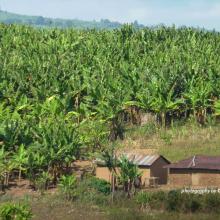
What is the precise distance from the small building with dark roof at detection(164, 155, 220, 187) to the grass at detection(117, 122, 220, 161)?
10.1 ft

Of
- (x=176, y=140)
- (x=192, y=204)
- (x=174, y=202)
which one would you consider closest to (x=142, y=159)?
(x=174, y=202)

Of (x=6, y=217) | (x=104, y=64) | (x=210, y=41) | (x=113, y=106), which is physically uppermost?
(x=210, y=41)

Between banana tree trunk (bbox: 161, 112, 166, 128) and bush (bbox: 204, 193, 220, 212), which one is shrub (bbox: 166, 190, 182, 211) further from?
banana tree trunk (bbox: 161, 112, 166, 128)

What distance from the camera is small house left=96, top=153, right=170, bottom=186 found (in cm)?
2469

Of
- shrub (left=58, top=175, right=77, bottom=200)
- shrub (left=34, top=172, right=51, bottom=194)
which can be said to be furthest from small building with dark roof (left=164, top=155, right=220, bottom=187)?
shrub (left=34, top=172, right=51, bottom=194)

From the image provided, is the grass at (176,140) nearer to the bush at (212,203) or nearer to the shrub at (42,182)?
the shrub at (42,182)

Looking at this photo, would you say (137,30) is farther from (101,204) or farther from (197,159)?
(101,204)

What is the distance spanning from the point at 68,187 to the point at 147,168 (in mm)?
3585

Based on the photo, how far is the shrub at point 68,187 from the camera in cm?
2228

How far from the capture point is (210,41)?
4322cm

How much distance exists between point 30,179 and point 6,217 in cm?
927

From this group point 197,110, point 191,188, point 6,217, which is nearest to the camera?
point 6,217

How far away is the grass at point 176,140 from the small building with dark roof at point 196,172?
3.08 metres

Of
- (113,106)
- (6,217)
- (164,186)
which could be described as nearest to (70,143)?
(164,186)
